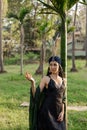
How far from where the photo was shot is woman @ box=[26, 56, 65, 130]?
15.6ft

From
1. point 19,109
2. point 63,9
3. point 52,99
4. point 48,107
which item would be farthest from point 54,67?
point 19,109

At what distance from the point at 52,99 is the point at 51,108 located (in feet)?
0.47

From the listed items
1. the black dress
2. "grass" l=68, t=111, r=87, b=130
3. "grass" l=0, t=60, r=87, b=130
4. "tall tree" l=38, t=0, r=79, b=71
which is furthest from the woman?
"grass" l=68, t=111, r=87, b=130

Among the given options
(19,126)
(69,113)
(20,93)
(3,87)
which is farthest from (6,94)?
(19,126)

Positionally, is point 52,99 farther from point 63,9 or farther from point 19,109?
point 19,109

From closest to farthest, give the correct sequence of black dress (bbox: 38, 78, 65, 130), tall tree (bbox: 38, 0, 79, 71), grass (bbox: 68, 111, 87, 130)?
1. black dress (bbox: 38, 78, 65, 130)
2. tall tree (bbox: 38, 0, 79, 71)
3. grass (bbox: 68, 111, 87, 130)

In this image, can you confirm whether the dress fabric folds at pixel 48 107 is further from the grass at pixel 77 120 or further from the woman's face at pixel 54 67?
the grass at pixel 77 120

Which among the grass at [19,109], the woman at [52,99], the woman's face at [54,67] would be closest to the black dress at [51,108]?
the woman at [52,99]

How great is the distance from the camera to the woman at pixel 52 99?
4.76 meters

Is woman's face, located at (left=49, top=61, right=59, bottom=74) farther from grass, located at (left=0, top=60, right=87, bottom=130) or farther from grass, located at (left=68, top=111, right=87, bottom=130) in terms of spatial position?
grass, located at (left=68, top=111, right=87, bottom=130)

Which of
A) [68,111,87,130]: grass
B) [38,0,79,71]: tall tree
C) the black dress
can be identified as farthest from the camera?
[68,111,87,130]: grass

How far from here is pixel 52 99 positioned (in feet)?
15.7

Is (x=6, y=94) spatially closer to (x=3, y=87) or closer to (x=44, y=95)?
(x=3, y=87)

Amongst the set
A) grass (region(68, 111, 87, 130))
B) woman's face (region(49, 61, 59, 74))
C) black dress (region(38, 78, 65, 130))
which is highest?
woman's face (region(49, 61, 59, 74))
